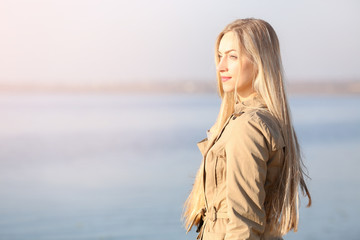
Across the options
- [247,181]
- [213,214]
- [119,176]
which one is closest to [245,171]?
[247,181]

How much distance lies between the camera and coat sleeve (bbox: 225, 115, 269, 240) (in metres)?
1.67

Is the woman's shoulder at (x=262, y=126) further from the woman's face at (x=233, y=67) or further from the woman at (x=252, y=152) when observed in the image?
the woman's face at (x=233, y=67)

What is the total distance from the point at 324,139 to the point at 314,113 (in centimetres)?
805

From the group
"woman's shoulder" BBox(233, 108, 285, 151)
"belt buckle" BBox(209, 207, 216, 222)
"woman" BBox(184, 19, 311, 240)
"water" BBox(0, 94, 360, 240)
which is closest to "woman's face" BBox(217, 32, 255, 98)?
"woman" BBox(184, 19, 311, 240)

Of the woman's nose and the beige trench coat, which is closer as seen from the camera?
the beige trench coat

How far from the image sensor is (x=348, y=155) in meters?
11.3

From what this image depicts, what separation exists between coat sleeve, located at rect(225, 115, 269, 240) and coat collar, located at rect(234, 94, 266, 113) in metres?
0.10

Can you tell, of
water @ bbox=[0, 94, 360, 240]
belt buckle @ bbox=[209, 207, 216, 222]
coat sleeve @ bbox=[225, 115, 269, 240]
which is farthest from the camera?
water @ bbox=[0, 94, 360, 240]

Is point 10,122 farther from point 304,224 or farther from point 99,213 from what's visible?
point 304,224

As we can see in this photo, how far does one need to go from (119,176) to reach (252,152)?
7946mm

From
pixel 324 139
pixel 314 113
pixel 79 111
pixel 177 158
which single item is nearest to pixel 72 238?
pixel 177 158

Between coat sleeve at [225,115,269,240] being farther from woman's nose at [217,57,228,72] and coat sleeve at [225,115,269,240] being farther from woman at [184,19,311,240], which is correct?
woman's nose at [217,57,228,72]

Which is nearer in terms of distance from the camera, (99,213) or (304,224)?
(304,224)

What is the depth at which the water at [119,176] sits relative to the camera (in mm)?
7139
